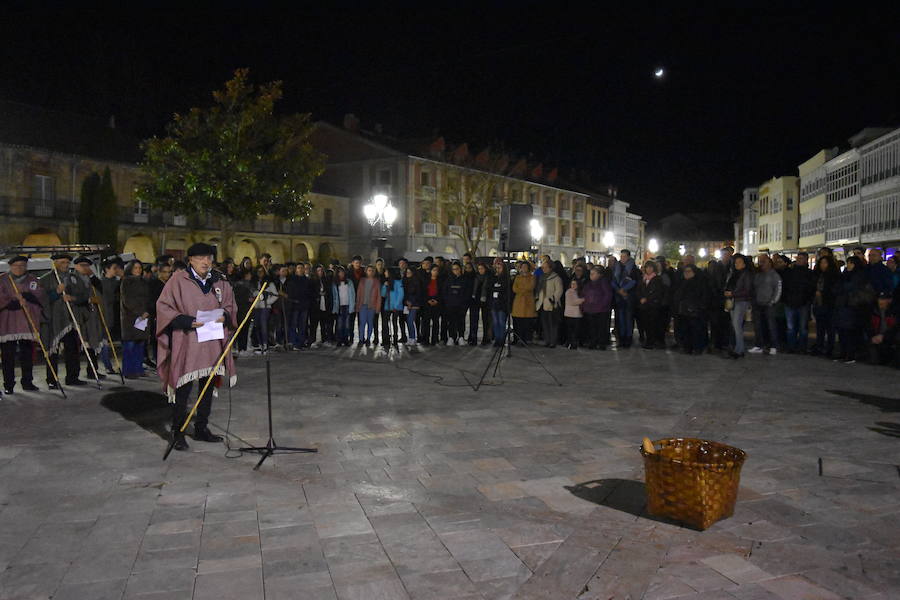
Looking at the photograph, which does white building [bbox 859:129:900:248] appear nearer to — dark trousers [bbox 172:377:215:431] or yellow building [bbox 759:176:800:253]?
yellow building [bbox 759:176:800:253]

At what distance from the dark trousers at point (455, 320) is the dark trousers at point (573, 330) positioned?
2.17 meters

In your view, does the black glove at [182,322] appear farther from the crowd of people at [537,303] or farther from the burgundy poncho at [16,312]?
the crowd of people at [537,303]

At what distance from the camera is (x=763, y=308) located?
12484 mm

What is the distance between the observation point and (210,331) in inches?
242

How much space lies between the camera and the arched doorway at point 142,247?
37938mm

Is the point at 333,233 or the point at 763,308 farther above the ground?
the point at 333,233

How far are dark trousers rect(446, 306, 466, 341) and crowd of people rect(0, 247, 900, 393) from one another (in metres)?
0.03

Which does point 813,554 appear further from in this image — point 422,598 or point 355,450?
Answer: point 355,450

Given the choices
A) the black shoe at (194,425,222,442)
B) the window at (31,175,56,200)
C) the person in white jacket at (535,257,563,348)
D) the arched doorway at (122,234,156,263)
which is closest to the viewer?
the black shoe at (194,425,222,442)

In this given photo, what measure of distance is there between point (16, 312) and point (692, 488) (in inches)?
327

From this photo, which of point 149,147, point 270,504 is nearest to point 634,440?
point 270,504

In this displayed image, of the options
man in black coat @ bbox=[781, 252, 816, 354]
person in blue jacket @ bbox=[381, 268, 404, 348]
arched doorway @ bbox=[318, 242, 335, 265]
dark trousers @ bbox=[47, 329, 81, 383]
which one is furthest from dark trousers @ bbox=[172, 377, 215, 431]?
arched doorway @ bbox=[318, 242, 335, 265]

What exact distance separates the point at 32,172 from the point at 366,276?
27.4 meters

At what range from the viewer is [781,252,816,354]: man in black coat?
11969 millimetres
